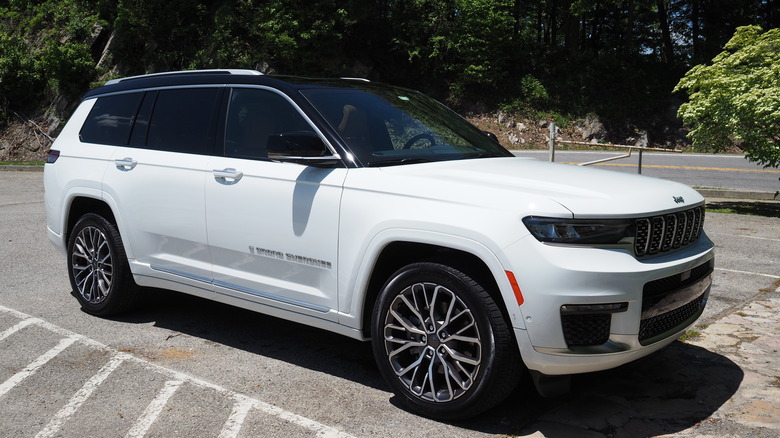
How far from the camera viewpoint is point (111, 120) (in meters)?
5.93

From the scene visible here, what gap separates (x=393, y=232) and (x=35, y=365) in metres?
2.61

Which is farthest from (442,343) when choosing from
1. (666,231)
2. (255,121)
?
(255,121)

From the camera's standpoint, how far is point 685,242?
4059mm

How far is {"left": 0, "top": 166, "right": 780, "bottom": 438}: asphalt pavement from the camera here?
3.76 meters

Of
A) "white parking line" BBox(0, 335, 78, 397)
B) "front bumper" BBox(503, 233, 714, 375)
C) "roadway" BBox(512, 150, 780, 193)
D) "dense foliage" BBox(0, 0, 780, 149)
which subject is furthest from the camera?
"dense foliage" BBox(0, 0, 780, 149)

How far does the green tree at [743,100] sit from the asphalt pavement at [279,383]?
6.67 m

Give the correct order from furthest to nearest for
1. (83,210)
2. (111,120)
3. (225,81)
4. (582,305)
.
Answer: (83,210)
(111,120)
(225,81)
(582,305)

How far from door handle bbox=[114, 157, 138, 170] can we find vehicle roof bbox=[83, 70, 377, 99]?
0.64 m

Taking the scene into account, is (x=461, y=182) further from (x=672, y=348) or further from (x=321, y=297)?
(x=672, y=348)

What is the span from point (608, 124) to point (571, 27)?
8.11m

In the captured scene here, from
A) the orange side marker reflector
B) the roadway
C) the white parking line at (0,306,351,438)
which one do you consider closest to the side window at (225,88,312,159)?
the white parking line at (0,306,351,438)

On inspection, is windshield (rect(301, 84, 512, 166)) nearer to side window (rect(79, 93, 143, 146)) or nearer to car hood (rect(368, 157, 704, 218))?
car hood (rect(368, 157, 704, 218))

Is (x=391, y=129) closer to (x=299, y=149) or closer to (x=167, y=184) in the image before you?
(x=299, y=149)

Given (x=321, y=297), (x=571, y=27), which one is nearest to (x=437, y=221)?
(x=321, y=297)
